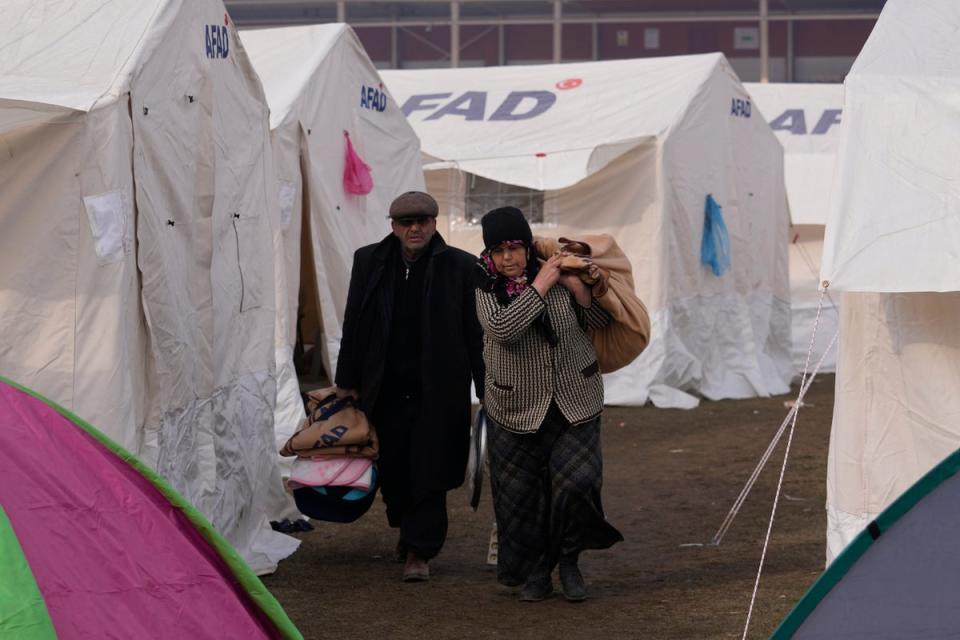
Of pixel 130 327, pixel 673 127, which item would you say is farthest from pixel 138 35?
pixel 673 127

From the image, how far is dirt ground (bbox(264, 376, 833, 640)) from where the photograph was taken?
19.1ft

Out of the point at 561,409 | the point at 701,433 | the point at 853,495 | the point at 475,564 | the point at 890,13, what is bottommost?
the point at 701,433

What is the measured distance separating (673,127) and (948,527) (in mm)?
9450

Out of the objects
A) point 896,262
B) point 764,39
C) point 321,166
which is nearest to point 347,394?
point 896,262

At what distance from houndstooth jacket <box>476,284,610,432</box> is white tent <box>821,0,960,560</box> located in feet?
3.33

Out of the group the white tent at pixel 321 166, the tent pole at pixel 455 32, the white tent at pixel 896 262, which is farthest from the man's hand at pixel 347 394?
the tent pole at pixel 455 32

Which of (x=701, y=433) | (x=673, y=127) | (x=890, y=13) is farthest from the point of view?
(x=673, y=127)

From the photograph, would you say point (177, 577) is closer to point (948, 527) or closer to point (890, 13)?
point (948, 527)

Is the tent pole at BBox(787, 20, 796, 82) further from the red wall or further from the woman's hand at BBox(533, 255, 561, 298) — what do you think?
the woman's hand at BBox(533, 255, 561, 298)

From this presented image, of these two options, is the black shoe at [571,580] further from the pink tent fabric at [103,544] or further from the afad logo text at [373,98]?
the afad logo text at [373,98]

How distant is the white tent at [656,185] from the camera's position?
13.2m

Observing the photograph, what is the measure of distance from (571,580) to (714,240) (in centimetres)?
793

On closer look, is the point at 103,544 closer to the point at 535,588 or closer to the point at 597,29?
the point at 535,588

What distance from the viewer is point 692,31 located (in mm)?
32344
